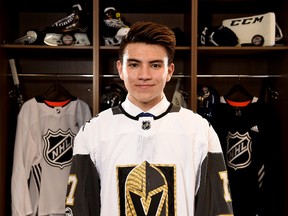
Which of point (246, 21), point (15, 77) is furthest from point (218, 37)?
point (15, 77)

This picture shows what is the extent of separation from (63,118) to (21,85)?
455mm

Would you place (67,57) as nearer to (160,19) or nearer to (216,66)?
(160,19)

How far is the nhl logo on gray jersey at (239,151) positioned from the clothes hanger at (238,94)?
0.23 metres

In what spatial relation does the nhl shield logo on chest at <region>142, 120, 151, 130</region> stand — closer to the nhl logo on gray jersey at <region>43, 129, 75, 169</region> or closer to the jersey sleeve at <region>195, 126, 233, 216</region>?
the jersey sleeve at <region>195, 126, 233, 216</region>

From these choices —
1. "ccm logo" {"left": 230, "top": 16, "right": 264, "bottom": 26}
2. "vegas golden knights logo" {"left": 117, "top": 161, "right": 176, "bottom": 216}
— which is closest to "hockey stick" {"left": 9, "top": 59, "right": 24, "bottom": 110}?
"vegas golden knights logo" {"left": 117, "top": 161, "right": 176, "bottom": 216}

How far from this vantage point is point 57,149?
7.06 ft

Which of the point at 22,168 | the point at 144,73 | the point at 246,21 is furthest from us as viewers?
the point at 246,21

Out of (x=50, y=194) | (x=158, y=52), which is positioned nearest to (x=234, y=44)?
(x=158, y=52)

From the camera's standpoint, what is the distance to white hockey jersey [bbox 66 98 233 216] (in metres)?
1.39

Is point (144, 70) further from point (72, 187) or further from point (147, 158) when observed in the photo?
point (72, 187)

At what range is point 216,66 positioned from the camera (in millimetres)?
2541

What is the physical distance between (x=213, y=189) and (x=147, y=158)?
→ 253 millimetres

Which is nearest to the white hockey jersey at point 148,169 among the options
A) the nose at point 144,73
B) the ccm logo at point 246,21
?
the nose at point 144,73

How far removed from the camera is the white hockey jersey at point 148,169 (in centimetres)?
139
